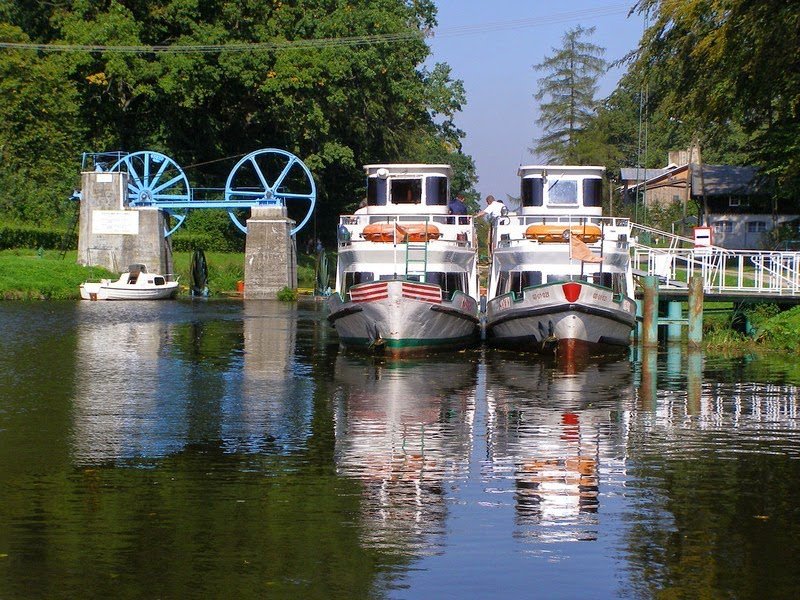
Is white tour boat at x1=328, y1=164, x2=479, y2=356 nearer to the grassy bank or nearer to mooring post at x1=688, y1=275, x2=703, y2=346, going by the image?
mooring post at x1=688, y1=275, x2=703, y2=346

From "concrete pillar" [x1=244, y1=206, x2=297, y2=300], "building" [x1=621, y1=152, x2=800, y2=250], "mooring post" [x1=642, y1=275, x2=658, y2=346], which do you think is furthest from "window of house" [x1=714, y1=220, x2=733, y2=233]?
"mooring post" [x1=642, y1=275, x2=658, y2=346]

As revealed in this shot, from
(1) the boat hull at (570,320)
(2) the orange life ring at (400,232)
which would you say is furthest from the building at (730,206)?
(2) the orange life ring at (400,232)

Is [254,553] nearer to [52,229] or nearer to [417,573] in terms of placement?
[417,573]

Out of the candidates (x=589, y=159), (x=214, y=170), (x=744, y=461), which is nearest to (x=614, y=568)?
(x=744, y=461)

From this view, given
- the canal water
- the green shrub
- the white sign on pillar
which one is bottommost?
the canal water

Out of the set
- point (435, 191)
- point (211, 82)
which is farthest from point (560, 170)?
point (211, 82)

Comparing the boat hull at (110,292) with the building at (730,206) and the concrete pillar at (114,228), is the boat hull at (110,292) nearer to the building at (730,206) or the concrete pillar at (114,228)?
the concrete pillar at (114,228)

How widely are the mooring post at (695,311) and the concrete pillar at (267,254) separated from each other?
1293 inches

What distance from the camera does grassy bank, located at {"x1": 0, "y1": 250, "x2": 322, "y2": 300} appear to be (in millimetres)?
53375

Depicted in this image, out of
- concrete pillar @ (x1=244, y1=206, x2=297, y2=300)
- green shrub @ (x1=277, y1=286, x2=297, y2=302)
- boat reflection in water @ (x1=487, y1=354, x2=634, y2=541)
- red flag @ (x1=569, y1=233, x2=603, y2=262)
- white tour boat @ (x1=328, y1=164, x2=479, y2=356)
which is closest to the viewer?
boat reflection in water @ (x1=487, y1=354, x2=634, y2=541)

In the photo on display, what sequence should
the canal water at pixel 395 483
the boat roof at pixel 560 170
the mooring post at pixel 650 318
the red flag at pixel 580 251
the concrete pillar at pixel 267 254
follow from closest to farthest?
1. the canal water at pixel 395 483
2. the red flag at pixel 580 251
3. the mooring post at pixel 650 318
4. the boat roof at pixel 560 170
5. the concrete pillar at pixel 267 254

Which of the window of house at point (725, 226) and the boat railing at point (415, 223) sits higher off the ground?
the window of house at point (725, 226)

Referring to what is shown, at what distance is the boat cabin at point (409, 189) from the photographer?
35438 millimetres

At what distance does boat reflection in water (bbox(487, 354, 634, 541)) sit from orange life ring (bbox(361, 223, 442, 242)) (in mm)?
4350
